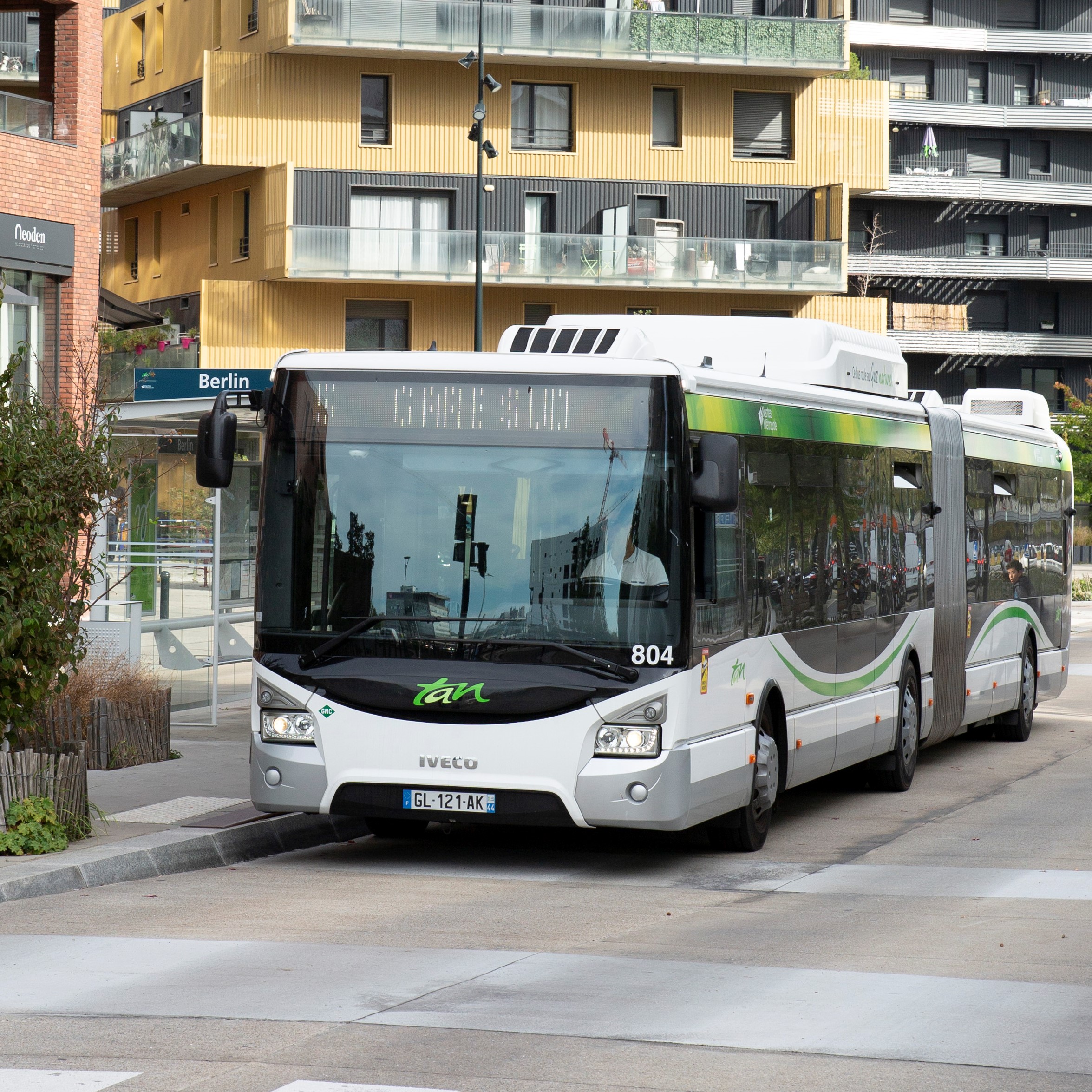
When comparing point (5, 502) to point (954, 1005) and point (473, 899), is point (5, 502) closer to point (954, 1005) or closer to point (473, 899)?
point (473, 899)

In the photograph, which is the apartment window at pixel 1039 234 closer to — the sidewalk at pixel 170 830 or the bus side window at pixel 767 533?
the sidewalk at pixel 170 830

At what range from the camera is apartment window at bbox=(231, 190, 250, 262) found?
1934 inches

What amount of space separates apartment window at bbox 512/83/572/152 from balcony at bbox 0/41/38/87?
22445mm

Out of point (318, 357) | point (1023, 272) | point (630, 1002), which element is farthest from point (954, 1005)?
point (1023, 272)

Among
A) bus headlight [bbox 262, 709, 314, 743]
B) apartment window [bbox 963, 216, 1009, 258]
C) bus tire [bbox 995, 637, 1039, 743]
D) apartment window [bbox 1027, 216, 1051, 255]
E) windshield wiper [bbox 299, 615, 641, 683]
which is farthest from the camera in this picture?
apartment window [bbox 1027, 216, 1051, 255]

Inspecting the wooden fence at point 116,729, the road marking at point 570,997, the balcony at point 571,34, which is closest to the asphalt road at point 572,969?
the road marking at point 570,997

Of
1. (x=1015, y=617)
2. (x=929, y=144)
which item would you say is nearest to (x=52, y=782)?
(x=1015, y=617)

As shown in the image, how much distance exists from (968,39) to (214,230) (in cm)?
3450

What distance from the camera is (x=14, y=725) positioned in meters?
10.5

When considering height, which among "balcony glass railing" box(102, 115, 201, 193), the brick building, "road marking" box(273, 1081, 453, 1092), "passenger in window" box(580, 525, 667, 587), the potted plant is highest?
"balcony glass railing" box(102, 115, 201, 193)

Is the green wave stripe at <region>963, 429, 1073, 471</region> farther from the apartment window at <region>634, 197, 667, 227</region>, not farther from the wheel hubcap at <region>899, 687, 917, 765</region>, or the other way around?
the apartment window at <region>634, 197, 667, 227</region>

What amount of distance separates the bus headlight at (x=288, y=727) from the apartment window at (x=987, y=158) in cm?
6634

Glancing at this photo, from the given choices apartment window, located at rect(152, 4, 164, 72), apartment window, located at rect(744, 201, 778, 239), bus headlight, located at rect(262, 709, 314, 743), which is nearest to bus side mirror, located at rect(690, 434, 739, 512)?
bus headlight, located at rect(262, 709, 314, 743)

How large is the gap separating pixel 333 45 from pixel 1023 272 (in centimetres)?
3508
